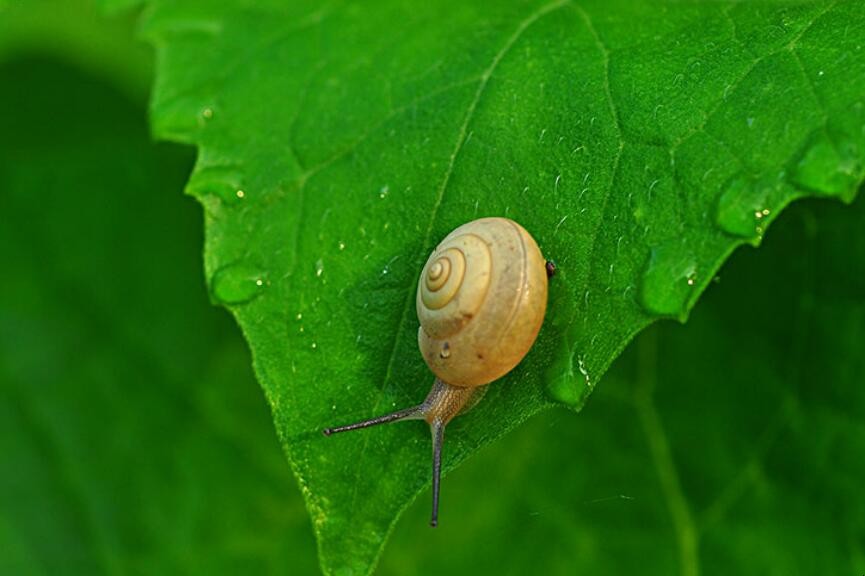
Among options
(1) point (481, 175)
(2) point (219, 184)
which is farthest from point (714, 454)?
(2) point (219, 184)

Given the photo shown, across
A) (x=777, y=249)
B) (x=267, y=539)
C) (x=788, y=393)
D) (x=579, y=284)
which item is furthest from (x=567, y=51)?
(x=267, y=539)

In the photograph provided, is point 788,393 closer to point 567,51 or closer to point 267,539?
point 567,51

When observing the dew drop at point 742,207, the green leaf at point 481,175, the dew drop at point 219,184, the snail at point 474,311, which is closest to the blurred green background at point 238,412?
the green leaf at point 481,175

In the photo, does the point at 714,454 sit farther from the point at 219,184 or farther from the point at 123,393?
the point at 123,393

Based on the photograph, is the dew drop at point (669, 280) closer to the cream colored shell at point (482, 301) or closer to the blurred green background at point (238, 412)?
the cream colored shell at point (482, 301)

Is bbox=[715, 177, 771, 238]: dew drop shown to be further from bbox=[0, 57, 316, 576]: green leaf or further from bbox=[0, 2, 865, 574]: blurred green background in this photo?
bbox=[0, 57, 316, 576]: green leaf

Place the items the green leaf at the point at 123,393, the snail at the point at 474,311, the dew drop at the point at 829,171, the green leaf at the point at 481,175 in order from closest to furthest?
the dew drop at the point at 829,171 → the green leaf at the point at 481,175 → the snail at the point at 474,311 → the green leaf at the point at 123,393

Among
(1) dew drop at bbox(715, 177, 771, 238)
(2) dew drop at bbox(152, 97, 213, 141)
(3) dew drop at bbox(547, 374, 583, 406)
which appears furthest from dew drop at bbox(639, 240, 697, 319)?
(2) dew drop at bbox(152, 97, 213, 141)
